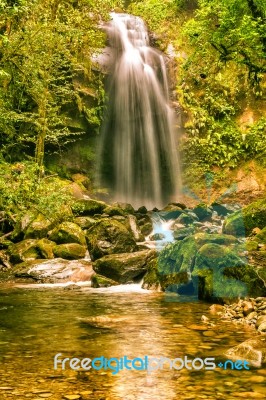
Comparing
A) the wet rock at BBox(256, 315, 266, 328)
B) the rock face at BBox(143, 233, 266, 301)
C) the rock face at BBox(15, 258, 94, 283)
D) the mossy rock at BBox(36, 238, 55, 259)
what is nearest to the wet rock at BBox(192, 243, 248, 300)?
the rock face at BBox(143, 233, 266, 301)

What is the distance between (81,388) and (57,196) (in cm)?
581

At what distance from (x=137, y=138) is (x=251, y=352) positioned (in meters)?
18.8

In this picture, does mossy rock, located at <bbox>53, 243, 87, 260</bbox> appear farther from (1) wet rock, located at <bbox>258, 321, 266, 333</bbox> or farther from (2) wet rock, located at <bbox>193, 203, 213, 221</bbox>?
(1) wet rock, located at <bbox>258, 321, 266, 333</bbox>

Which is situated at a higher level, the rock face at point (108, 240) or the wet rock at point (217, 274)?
the rock face at point (108, 240)

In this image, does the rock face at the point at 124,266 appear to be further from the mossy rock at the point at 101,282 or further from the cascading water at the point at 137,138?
the cascading water at the point at 137,138

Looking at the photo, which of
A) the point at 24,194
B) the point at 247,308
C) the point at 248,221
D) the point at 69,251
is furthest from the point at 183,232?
the point at 247,308

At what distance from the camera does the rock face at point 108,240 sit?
12.5 m

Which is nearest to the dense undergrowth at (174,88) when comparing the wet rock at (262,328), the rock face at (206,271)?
the rock face at (206,271)

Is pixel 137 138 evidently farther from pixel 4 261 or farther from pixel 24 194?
pixel 24 194

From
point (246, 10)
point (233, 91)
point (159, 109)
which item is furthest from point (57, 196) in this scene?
point (233, 91)

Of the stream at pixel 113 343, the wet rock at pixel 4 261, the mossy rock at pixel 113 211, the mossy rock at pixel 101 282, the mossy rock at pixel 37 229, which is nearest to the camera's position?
the stream at pixel 113 343

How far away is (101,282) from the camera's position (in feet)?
34.8

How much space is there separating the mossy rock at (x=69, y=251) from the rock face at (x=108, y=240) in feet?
1.45

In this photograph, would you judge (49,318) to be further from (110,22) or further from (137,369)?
(110,22)
